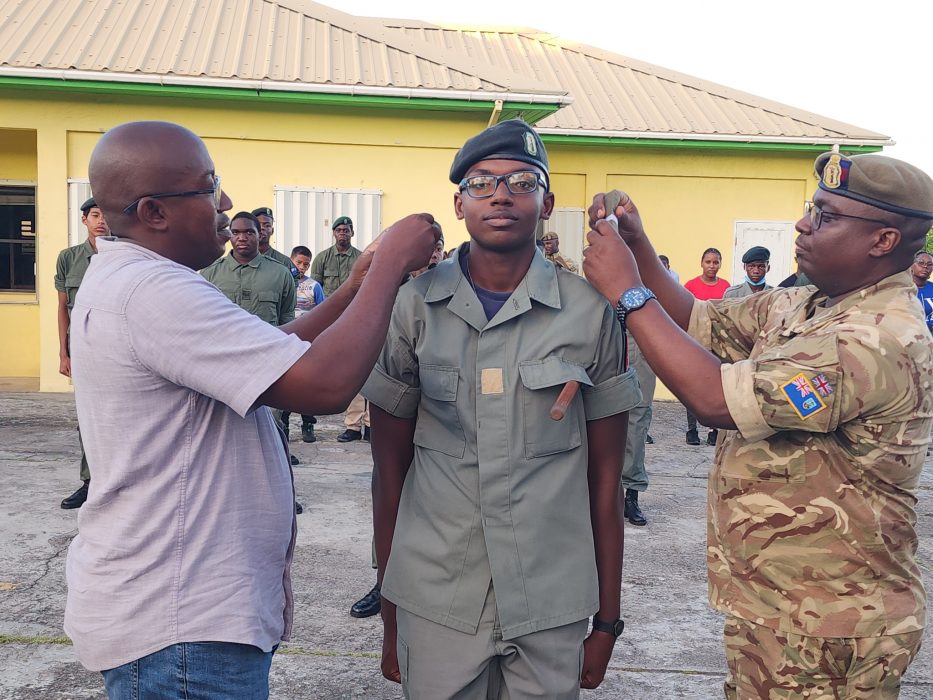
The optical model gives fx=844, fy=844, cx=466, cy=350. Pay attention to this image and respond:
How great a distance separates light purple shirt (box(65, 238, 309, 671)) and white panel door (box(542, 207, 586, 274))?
10.4m

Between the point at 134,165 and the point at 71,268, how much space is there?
5279 mm

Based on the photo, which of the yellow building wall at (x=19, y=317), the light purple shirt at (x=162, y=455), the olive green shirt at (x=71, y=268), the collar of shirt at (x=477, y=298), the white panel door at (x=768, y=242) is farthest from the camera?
the white panel door at (x=768, y=242)

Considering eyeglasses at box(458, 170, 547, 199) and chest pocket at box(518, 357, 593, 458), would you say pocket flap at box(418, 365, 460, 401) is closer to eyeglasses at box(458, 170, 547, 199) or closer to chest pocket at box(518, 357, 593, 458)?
chest pocket at box(518, 357, 593, 458)

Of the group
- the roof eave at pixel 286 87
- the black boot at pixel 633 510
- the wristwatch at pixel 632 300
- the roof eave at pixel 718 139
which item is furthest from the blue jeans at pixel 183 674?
the roof eave at pixel 718 139

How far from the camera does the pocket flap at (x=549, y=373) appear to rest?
6.83 ft

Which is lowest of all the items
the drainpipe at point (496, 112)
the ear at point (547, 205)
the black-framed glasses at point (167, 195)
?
the black-framed glasses at point (167, 195)

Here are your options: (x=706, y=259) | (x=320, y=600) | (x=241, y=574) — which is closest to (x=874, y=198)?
(x=241, y=574)

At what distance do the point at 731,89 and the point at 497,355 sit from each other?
12.5 m

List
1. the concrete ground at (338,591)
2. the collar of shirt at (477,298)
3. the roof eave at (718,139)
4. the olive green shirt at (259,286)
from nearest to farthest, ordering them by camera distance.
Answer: the collar of shirt at (477,298) → the concrete ground at (338,591) → the olive green shirt at (259,286) → the roof eave at (718,139)

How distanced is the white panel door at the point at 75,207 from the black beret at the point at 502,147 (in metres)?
8.69

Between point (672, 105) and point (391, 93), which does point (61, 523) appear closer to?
point (391, 93)

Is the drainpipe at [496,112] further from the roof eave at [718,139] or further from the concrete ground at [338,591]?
the concrete ground at [338,591]

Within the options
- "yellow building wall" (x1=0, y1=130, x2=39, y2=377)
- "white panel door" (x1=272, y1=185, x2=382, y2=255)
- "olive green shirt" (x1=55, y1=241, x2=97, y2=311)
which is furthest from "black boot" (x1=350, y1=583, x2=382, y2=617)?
"yellow building wall" (x1=0, y1=130, x2=39, y2=377)

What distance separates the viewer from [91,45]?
9.72 metres
